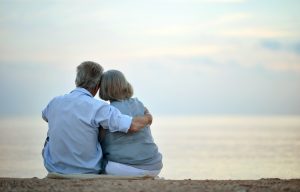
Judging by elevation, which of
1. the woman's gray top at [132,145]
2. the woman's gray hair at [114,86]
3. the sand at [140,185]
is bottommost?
the sand at [140,185]

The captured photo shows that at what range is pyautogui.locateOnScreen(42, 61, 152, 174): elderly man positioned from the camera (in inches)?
326

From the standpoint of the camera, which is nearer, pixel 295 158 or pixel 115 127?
pixel 115 127

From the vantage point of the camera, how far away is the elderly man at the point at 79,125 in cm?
828

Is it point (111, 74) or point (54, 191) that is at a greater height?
point (111, 74)

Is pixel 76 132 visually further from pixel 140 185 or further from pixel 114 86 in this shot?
pixel 140 185

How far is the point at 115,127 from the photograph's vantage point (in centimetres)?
811

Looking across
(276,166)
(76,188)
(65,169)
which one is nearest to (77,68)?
(65,169)

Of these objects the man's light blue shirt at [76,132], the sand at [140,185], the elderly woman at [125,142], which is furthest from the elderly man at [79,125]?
the sand at [140,185]

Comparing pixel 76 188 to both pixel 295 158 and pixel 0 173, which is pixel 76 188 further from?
pixel 295 158

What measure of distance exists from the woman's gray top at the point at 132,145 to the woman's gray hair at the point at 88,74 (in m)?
0.30

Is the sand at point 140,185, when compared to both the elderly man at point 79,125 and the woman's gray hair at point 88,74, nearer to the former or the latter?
the elderly man at point 79,125

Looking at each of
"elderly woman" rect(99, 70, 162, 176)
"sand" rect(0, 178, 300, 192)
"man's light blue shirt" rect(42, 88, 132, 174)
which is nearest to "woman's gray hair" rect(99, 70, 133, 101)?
"elderly woman" rect(99, 70, 162, 176)

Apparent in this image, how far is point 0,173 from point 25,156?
33.4 feet

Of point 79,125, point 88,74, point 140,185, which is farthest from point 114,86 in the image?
point 140,185
